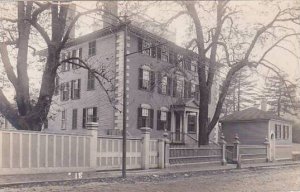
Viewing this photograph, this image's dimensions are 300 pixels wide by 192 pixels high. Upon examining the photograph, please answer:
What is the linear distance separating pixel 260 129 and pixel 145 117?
463 inches

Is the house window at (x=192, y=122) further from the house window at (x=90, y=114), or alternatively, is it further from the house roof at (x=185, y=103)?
the house window at (x=90, y=114)

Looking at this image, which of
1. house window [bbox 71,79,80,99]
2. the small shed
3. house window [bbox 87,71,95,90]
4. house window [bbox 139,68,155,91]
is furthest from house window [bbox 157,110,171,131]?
the small shed

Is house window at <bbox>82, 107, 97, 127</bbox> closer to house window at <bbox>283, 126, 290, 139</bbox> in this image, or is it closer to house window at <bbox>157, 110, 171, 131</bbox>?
house window at <bbox>157, 110, 171, 131</bbox>

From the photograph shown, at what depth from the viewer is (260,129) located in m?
37.3

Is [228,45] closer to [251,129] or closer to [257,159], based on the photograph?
[257,159]

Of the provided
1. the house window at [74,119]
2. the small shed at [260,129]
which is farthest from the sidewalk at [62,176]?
the small shed at [260,129]

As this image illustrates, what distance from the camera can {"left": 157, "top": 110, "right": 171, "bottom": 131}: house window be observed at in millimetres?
32125

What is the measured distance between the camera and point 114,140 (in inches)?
780

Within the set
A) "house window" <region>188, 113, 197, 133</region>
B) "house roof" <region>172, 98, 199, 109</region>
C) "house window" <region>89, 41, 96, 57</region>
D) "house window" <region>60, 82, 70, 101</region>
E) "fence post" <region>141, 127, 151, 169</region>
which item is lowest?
"fence post" <region>141, 127, 151, 169</region>

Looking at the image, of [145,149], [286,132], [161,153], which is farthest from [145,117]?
[286,132]

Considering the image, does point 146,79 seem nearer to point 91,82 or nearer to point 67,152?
point 91,82

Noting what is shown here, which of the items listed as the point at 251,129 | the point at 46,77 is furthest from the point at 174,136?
the point at 46,77

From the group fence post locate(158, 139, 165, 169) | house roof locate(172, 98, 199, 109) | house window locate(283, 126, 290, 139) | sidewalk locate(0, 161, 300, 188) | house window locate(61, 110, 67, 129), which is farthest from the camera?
house window locate(283, 126, 290, 139)

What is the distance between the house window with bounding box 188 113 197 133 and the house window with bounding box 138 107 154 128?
454 centimetres
